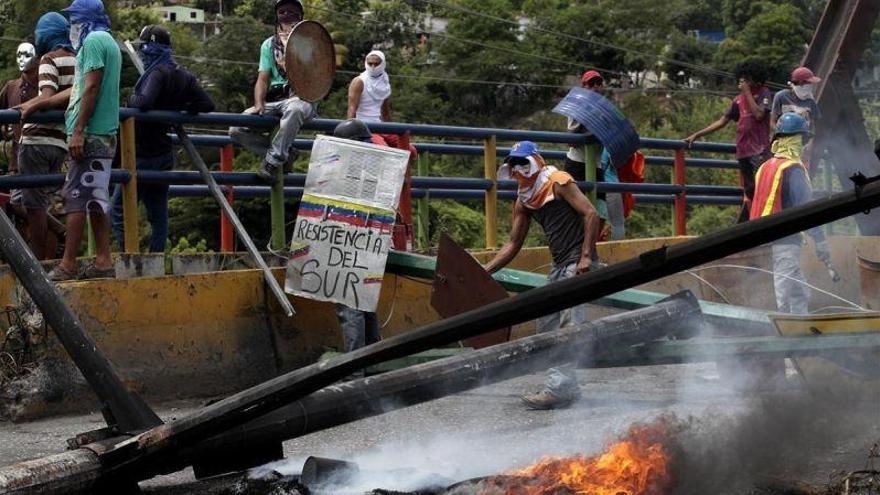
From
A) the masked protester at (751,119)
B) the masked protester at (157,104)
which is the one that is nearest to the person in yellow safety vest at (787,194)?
the masked protester at (751,119)

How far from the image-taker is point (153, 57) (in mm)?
9625

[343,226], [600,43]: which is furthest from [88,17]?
[600,43]

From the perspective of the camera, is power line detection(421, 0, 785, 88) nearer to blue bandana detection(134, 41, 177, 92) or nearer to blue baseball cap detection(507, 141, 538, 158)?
blue bandana detection(134, 41, 177, 92)

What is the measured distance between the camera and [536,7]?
65188mm

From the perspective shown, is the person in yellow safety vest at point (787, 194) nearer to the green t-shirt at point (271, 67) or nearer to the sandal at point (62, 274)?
the green t-shirt at point (271, 67)

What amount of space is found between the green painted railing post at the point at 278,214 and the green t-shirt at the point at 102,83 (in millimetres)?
1560

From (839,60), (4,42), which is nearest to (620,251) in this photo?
(839,60)

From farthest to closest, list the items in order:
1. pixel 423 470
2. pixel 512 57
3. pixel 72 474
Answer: pixel 512 57 < pixel 423 470 < pixel 72 474

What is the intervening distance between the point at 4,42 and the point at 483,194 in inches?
1263

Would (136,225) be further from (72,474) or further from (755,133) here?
(755,133)

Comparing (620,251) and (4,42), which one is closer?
(620,251)

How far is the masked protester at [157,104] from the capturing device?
9344 mm

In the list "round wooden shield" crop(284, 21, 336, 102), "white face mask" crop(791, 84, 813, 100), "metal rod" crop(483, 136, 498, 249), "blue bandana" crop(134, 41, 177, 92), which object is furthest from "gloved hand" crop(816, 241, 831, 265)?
"blue bandana" crop(134, 41, 177, 92)

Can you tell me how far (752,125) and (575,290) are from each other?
9.16 m
